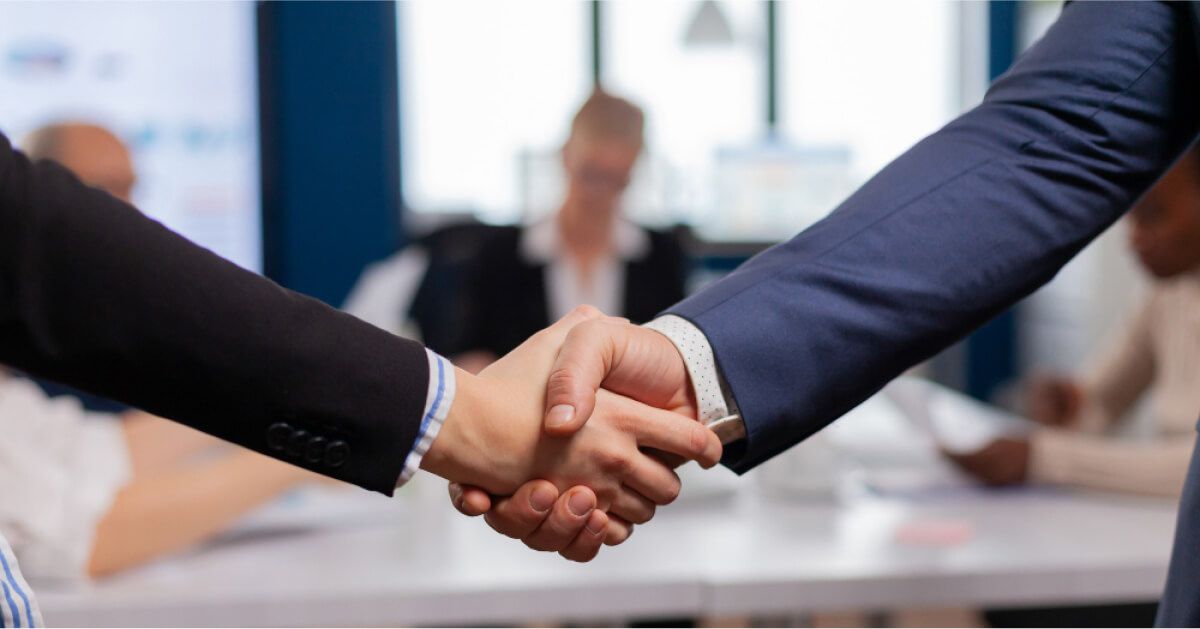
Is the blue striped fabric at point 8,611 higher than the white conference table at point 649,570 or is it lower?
higher

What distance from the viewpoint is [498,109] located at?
6316 mm

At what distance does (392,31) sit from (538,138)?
1.06 metres

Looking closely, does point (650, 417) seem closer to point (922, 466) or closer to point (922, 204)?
point (922, 204)

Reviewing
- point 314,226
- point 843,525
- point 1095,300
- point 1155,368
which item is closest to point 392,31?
point 314,226

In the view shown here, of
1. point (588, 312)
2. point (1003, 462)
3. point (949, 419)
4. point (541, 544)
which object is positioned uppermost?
point (588, 312)

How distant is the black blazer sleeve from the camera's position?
3.07ft

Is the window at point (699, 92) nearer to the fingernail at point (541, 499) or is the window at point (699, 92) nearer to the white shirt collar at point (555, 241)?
the white shirt collar at point (555, 241)

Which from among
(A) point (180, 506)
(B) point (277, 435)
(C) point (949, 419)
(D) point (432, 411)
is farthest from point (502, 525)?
(C) point (949, 419)

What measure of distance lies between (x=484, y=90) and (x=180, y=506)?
15.8 ft

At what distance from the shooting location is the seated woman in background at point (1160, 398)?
78.5 inches

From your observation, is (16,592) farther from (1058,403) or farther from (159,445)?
(1058,403)

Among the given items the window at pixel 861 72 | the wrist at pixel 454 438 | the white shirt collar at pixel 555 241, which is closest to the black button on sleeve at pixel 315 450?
the wrist at pixel 454 438

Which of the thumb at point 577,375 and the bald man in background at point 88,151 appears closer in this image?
the thumb at point 577,375

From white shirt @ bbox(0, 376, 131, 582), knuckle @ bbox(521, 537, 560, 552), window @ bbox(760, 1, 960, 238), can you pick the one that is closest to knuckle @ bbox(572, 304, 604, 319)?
knuckle @ bbox(521, 537, 560, 552)
